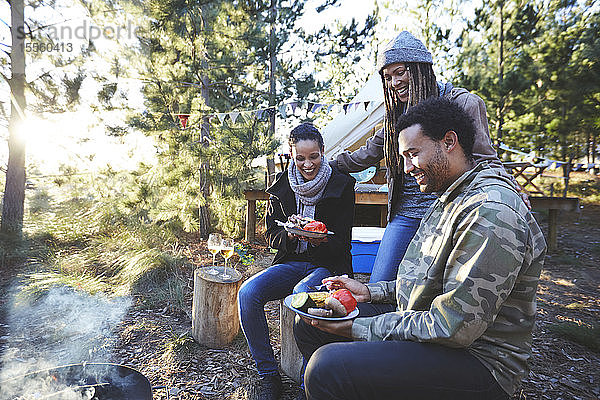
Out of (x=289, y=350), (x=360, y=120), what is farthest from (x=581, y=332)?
(x=360, y=120)

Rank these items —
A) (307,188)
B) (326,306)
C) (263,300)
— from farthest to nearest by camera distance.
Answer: (307,188)
(263,300)
(326,306)

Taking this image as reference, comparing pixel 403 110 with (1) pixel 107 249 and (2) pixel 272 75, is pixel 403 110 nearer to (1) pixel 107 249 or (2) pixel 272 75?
(1) pixel 107 249

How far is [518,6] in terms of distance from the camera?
370 inches

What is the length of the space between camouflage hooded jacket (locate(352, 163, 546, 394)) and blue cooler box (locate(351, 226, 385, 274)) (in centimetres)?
331

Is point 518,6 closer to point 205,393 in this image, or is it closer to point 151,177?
point 151,177

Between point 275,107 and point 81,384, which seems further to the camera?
point 275,107

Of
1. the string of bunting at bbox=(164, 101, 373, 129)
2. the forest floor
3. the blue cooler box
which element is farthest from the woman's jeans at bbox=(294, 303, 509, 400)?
the string of bunting at bbox=(164, 101, 373, 129)

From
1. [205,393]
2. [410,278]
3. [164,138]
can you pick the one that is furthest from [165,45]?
[410,278]

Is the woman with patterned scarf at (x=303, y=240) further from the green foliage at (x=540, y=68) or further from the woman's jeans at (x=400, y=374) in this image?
the green foliage at (x=540, y=68)

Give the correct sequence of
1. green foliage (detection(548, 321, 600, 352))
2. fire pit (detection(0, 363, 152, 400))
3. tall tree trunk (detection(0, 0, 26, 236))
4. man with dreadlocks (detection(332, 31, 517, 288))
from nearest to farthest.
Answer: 1. fire pit (detection(0, 363, 152, 400))
2. man with dreadlocks (detection(332, 31, 517, 288))
3. green foliage (detection(548, 321, 600, 352))
4. tall tree trunk (detection(0, 0, 26, 236))

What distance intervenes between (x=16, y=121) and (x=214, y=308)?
18.1ft

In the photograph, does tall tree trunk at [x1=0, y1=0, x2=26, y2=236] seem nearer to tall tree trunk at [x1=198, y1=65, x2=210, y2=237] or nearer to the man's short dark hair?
tall tree trunk at [x1=198, y1=65, x2=210, y2=237]

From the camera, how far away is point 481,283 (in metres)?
1.12

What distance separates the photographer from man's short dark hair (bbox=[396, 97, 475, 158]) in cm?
141
